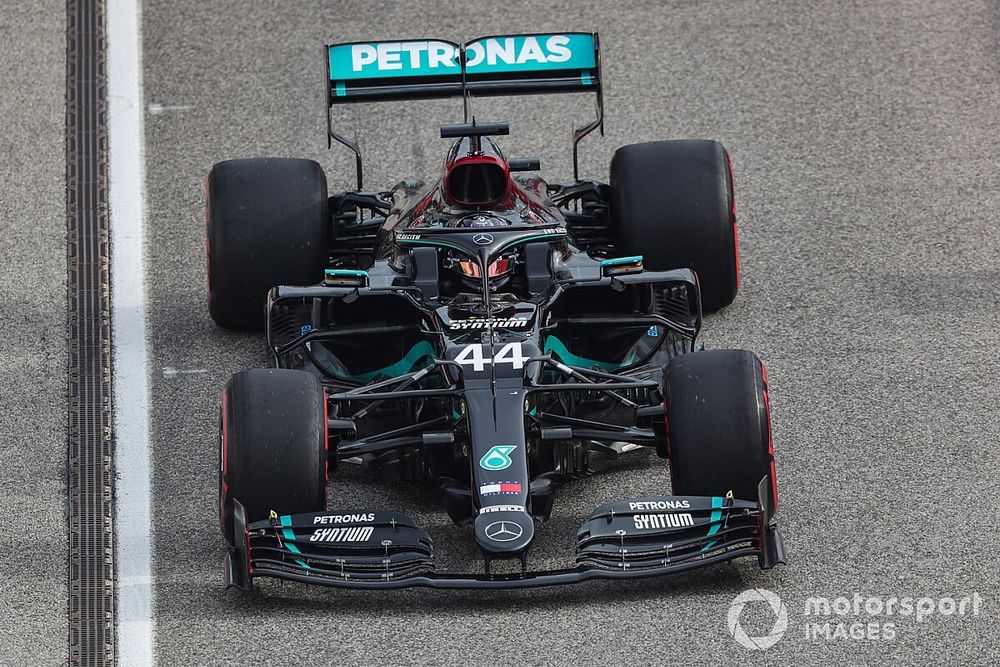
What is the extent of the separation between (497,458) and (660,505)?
0.91 metres

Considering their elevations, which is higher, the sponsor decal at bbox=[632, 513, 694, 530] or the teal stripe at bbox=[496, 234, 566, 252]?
the teal stripe at bbox=[496, 234, 566, 252]

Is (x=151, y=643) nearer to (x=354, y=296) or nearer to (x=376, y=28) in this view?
(x=354, y=296)

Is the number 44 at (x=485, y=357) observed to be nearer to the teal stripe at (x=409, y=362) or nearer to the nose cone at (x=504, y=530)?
the teal stripe at (x=409, y=362)

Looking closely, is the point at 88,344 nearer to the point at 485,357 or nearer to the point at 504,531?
the point at 485,357

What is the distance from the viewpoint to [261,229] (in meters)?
13.3

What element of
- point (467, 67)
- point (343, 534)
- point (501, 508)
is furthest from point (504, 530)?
point (467, 67)

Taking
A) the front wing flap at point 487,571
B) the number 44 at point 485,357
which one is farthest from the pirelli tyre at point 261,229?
the front wing flap at point 487,571

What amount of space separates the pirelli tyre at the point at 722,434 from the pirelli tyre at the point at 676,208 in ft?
8.04

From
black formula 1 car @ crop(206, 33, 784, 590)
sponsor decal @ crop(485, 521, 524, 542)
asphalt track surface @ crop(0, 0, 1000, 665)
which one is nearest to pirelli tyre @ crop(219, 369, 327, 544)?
black formula 1 car @ crop(206, 33, 784, 590)

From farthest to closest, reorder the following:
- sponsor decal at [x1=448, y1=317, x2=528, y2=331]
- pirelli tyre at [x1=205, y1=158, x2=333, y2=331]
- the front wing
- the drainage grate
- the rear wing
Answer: the rear wing, pirelli tyre at [x1=205, y1=158, x2=333, y2=331], sponsor decal at [x1=448, y1=317, x2=528, y2=331], the drainage grate, the front wing

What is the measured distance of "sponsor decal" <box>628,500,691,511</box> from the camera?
427 inches

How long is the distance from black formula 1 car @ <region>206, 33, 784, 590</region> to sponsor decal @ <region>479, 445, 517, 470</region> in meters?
0.01

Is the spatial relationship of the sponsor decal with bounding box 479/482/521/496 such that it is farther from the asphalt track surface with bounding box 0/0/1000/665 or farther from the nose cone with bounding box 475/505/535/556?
the asphalt track surface with bounding box 0/0/1000/665

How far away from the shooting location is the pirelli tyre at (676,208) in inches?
527
